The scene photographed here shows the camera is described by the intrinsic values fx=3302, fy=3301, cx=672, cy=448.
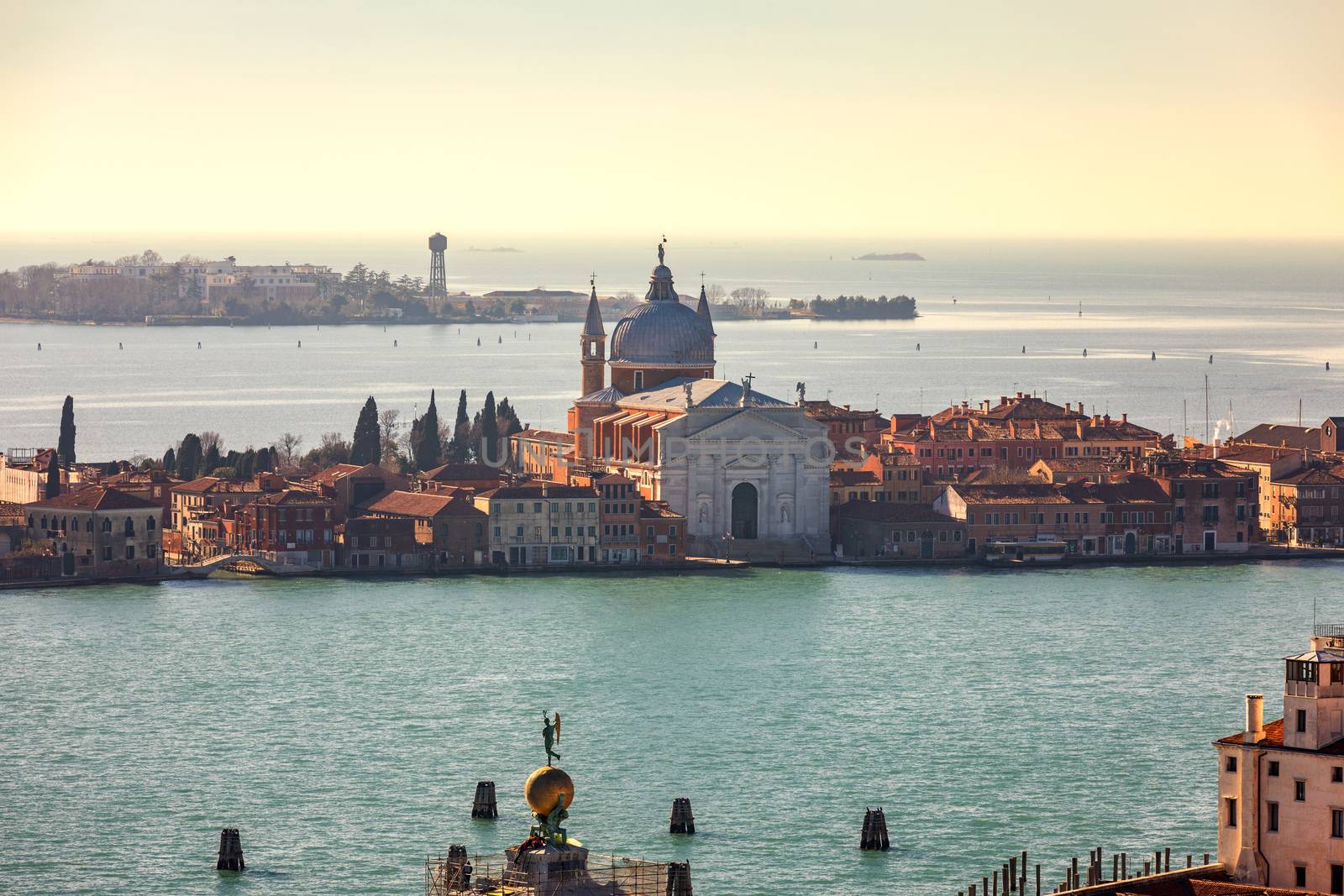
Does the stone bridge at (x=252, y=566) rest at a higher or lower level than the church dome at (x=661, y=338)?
lower

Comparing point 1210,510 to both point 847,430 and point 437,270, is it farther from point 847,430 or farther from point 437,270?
point 437,270

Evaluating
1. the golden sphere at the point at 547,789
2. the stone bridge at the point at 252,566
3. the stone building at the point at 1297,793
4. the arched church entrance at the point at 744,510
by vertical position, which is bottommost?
the stone building at the point at 1297,793

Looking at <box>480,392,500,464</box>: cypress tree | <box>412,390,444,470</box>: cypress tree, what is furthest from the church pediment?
<box>480,392,500,464</box>: cypress tree

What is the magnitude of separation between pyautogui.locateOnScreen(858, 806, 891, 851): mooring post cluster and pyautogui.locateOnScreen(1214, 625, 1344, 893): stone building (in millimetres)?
7877

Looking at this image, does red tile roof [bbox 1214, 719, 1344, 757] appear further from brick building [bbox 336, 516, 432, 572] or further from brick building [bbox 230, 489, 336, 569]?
brick building [bbox 230, 489, 336, 569]

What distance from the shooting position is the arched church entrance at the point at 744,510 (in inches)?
2416

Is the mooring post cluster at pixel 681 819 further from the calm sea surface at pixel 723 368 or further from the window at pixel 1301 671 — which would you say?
the calm sea surface at pixel 723 368

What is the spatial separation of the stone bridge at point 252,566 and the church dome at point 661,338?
533 inches

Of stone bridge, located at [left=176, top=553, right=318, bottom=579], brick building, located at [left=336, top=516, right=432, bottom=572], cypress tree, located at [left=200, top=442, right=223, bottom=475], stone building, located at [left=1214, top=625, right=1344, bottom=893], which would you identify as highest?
cypress tree, located at [left=200, top=442, right=223, bottom=475]

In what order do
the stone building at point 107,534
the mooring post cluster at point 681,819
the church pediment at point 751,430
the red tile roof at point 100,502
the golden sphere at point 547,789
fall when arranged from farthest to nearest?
the church pediment at point 751,430 < the red tile roof at point 100,502 < the stone building at point 107,534 < the mooring post cluster at point 681,819 < the golden sphere at point 547,789

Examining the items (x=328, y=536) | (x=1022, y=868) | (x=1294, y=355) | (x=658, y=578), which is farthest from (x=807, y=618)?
(x=1294, y=355)

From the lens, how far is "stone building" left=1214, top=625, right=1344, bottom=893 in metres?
23.6

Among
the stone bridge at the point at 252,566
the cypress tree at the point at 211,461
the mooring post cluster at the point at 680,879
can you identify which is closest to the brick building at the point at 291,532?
the stone bridge at the point at 252,566

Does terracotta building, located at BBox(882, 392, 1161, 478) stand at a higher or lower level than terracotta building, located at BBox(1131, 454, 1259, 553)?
higher
